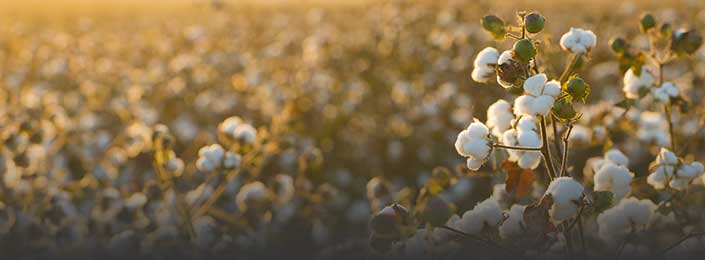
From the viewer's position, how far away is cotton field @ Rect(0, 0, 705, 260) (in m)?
1.92

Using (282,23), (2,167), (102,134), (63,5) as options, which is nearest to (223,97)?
(102,134)

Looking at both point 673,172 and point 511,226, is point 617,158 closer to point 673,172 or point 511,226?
point 673,172

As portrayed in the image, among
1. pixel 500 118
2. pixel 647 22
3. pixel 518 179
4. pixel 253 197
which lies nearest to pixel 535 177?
pixel 518 179

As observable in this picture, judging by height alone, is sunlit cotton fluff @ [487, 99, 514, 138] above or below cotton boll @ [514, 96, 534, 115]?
above

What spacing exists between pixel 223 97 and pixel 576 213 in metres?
4.80

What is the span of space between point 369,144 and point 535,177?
3228mm

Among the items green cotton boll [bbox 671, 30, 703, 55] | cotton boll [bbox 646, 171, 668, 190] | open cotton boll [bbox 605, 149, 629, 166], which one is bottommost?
cotton boll [bbox 646, 171, 668, 190]

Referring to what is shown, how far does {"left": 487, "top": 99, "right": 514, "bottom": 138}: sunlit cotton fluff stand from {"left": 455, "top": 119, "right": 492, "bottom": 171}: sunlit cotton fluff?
20 centimetres

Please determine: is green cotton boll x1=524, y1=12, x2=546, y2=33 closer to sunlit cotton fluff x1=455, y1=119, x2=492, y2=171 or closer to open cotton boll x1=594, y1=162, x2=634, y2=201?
sunlit cotton fluff x1=455, y1=119, x2=492, y2=171

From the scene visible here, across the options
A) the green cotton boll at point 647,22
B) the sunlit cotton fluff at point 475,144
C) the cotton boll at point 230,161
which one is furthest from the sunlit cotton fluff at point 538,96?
the cotton boll at point 230,161

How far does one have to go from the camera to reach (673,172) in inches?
85.3

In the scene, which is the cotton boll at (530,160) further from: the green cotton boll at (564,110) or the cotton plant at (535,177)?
the green cotton boll at (564,110)

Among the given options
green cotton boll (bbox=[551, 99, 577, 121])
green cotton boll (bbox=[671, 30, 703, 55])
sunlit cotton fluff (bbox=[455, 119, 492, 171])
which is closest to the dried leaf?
sunlit cotton fluff (bbox=[455, 119, 492, 171])

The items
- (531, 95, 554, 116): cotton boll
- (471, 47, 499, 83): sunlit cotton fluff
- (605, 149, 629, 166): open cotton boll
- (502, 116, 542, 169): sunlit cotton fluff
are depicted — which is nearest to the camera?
(531, 95, 554, 116): cotton boll
